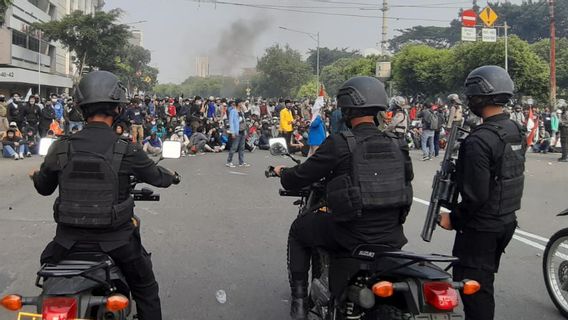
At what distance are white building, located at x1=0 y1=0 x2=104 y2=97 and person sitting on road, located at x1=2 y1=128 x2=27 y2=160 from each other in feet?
56.4

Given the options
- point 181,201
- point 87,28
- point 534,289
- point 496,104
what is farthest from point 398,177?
point 87,28

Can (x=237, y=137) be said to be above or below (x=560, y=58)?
below

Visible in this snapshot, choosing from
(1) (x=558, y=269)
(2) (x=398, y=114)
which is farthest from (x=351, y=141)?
(2) (x=398, y=114)

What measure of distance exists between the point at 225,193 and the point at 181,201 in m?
1.08

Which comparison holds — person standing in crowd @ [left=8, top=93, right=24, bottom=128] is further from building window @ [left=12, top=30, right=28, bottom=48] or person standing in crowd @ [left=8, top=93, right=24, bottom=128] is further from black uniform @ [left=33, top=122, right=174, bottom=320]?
building window @ [left=12, top=30, right=28, bottom=48]

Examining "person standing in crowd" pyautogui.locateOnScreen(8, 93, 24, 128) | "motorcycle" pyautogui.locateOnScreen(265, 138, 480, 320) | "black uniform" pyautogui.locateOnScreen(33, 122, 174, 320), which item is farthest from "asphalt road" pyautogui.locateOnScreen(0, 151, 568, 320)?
"person standing in crowd" pyautogui.locateOnScreen(8, 93, 24, 128)

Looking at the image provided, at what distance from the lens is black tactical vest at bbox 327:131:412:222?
3.06m

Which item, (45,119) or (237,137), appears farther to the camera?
(45,119)

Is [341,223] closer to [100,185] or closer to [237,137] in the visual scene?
[100,185]

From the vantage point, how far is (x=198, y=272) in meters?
5.41

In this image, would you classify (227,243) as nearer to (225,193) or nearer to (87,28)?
(225,193)

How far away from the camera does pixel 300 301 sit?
11.7 ft

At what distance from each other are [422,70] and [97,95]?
51.9m

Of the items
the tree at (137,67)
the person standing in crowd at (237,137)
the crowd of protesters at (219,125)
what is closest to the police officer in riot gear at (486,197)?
the crowd of protesters at (219,125)
